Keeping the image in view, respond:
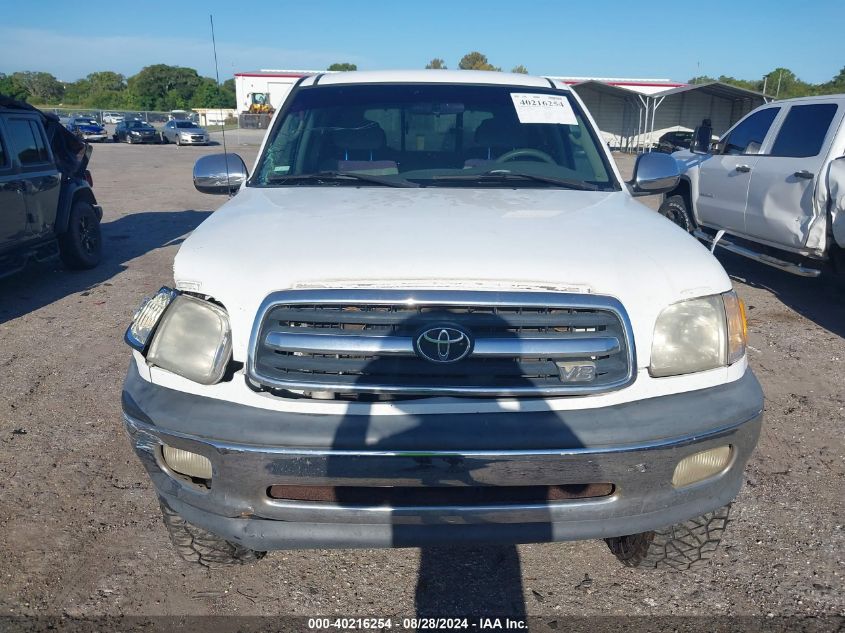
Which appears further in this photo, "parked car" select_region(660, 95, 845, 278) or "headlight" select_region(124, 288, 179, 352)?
"parked car" select_region(660, 95, 845, 278)

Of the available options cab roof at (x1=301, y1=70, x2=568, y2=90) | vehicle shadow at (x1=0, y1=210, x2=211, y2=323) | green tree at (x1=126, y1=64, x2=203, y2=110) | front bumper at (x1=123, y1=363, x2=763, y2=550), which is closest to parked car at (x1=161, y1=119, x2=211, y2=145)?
green tree at (x1=126, y1=64, x2=203, y2=110)

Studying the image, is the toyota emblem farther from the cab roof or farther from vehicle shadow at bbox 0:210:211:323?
vehicle shadow at bbox 0:210:211:323

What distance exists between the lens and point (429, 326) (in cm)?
207

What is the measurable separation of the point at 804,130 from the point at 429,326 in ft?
19.8

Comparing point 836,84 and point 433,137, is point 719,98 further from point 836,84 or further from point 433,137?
point 433,137

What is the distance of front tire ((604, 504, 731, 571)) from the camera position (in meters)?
2.57

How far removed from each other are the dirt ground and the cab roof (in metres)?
2.48

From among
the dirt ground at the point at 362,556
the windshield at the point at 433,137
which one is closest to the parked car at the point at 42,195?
the dirt ground at the point at 362,556

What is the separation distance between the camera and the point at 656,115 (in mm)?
35031

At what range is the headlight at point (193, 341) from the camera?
2174 millimetres

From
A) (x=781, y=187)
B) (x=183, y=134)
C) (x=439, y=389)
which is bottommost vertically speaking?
(x=439, y=389)

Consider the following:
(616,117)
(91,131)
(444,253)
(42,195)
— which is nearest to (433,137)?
(444,253)

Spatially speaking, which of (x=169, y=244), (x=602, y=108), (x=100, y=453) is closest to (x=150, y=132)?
(x=602, y=108)

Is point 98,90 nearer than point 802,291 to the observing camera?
No
